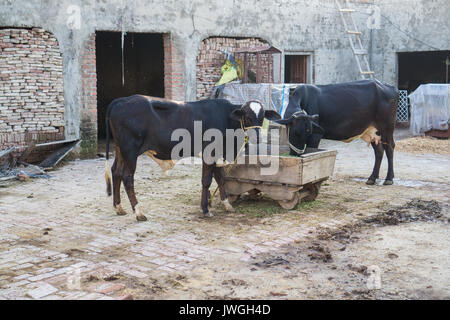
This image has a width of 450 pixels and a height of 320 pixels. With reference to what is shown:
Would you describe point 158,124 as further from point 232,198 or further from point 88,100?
point 88,100

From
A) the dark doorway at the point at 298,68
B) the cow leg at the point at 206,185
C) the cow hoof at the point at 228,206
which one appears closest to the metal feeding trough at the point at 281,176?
the cow hoof at the point at 228,206

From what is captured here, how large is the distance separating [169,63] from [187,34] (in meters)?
0.88

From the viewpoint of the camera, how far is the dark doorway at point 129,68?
17141mm

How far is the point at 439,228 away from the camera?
6598 mm

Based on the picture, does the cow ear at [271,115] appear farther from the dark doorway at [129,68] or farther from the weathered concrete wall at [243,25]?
the dark doorway at [129,68]

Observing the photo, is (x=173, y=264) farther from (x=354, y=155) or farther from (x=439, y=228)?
(x=354, y=155)

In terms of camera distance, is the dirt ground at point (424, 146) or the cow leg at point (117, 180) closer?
the cow leg at point (117, 180)

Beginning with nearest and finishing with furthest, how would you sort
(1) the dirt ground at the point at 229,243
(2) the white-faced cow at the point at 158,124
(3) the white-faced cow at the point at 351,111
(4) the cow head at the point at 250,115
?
(1) the dirt ground at the point at 229,243 → (2) the white-faced cow at the point at 158,124 → (4) the cow head at the point at 250,115 → (3) the white-faced cow at the point at 351,111

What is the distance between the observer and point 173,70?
13438mm

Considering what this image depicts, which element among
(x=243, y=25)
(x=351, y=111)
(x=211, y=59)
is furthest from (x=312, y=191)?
(x=243, y=25)

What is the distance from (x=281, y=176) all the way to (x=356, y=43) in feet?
40.2

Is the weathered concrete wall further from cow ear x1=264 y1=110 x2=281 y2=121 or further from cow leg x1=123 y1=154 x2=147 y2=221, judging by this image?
cow ear x1=264 y1=110 x2=281 y2=121

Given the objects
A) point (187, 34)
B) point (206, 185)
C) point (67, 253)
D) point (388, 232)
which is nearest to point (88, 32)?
point (187, 34)

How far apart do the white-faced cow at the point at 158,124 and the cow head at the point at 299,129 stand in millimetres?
488
